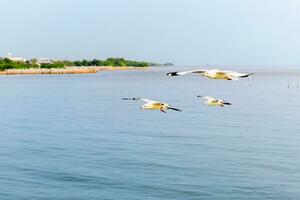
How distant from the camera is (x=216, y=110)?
69438mm

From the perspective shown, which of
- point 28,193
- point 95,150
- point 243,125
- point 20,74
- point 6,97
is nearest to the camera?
point 28,193

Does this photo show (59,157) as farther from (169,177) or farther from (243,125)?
(243,125)

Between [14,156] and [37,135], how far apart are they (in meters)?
9.66

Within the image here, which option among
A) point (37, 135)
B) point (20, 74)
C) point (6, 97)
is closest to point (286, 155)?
point (37, 135)

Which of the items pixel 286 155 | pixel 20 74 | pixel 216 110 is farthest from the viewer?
pixel 20 74

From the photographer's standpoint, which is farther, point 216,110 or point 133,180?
point 216,110

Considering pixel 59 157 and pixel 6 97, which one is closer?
pixel 59 157

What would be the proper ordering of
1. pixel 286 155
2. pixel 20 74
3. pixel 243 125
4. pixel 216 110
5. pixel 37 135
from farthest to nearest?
pixel 20 74
pixel 216 110
pixel 243 125
pixel 37 135
pixel 286 155

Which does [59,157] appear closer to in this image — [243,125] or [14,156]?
[14,156]

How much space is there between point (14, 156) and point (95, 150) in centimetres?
526

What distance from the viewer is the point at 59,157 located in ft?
126

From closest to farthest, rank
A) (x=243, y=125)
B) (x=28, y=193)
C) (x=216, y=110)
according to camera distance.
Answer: (x=28, y=193) → (x=243, y=125) → (x=216, y=110)

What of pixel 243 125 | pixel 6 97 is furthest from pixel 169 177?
pixel 6 97

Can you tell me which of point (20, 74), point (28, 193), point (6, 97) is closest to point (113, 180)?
point (28, 193)
